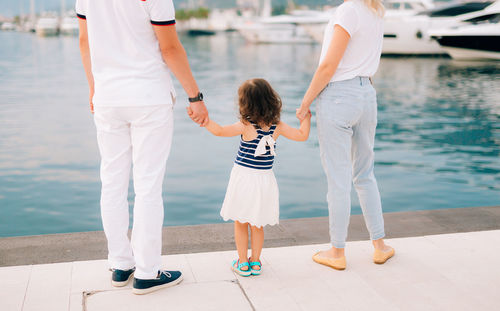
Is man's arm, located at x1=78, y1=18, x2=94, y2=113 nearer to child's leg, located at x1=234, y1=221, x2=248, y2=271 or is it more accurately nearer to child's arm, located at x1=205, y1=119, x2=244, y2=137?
child's arm, located at x1=205, y1=119, x2=244, y2=137

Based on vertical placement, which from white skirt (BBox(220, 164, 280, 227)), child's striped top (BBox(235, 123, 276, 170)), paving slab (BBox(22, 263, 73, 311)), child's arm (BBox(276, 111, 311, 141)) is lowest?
paving slab (BBox(22, 263, 73, 311))

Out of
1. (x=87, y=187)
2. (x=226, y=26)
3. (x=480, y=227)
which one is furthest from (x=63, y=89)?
(x=226, y=26)

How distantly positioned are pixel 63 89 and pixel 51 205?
13443 millimetres

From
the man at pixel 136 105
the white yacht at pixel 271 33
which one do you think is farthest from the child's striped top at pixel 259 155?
the white yacht at pixel 271 33

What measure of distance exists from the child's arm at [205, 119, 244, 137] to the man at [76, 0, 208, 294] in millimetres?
60

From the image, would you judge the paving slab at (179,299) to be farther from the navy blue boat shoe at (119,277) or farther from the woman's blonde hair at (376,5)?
the woman's blonde hair at (376,5)

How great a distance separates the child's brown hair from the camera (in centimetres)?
291

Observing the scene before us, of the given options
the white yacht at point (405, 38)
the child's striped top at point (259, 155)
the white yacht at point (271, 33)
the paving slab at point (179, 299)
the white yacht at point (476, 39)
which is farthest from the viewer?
the white yacht at point (271, 33)

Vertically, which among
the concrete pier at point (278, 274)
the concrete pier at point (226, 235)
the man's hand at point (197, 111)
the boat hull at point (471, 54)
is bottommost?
the boat hull at point (471, 54)

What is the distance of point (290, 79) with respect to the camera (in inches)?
889

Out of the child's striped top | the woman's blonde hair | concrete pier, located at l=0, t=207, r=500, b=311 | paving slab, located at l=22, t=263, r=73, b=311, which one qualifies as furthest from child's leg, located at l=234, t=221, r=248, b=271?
→ the woman's blonde hair

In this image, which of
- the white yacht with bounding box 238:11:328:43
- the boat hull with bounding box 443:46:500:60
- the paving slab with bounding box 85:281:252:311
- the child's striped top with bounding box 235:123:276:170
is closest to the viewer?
the paving slab with bounding box 85:281:252:311

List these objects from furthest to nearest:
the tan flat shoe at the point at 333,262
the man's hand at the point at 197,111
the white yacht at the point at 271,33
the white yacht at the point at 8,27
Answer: the white yacht at the point at 8,27, the white yacht at the point at 271,33, the tan flat shoe at the point at 333,262, the man's hand at the point at 197,111

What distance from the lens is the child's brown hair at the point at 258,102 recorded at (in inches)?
115
